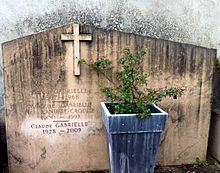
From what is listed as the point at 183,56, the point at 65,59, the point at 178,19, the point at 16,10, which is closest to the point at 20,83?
the point at 65,59

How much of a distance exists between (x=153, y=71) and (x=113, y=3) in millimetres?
1435

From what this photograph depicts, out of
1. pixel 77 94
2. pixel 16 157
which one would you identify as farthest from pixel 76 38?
pixel 16 157

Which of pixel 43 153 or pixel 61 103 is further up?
pixel 61 103

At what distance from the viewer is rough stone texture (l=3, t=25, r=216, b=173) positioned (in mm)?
3695

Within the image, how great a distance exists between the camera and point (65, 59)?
3.73 m

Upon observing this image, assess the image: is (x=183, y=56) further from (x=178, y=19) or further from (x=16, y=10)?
(x=16, y=10)

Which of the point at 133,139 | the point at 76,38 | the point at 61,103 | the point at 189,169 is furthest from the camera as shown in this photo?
the point at 189,169

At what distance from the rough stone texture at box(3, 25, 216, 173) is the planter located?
2.15 feet

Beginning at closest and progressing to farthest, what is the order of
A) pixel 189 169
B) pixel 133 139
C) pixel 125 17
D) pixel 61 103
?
pixel 133 139, pixel 61 103, pixel 189 169, pixel 125 17

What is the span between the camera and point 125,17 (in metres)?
4.63

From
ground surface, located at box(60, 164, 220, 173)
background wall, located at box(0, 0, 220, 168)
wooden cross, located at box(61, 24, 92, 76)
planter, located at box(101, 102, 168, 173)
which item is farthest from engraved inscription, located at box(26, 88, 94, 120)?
ground surface, located at box(60, 164, 220, 173)

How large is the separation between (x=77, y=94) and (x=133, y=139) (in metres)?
1.08

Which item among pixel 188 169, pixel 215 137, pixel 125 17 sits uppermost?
pixel 125 17

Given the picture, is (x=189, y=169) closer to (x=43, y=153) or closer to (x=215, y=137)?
(x=215, y=137)
